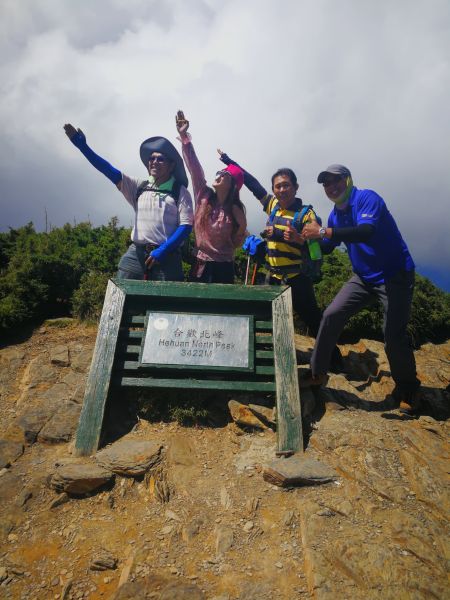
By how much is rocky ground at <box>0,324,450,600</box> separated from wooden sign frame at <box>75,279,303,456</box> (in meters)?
0.32

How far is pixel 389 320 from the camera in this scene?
387 centimetres

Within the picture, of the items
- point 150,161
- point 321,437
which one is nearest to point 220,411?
point 321,437

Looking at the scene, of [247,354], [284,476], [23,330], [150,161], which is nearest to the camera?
[284,476]

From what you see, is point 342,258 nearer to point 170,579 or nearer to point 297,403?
point 297,403

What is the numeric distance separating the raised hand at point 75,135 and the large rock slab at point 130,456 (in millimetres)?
3780

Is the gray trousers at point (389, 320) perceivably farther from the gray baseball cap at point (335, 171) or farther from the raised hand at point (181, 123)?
the raised hand at point (181, 123)

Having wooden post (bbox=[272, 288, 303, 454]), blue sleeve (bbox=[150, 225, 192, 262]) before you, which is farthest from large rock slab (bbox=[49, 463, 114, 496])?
blue sleeve (bbox=[150, 225, 192, 262])

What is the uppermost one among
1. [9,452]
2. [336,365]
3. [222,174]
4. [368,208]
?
[222,174]

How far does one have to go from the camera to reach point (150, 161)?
4.66 metres

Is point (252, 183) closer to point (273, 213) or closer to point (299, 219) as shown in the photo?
point (273, 213)

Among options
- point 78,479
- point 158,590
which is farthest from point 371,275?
point 78,479

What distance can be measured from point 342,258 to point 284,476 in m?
6.16

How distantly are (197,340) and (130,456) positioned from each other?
51.5 inches

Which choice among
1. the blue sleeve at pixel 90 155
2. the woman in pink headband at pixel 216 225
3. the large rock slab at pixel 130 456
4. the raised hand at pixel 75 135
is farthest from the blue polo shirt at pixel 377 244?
the raised hand at pixel 75 135
